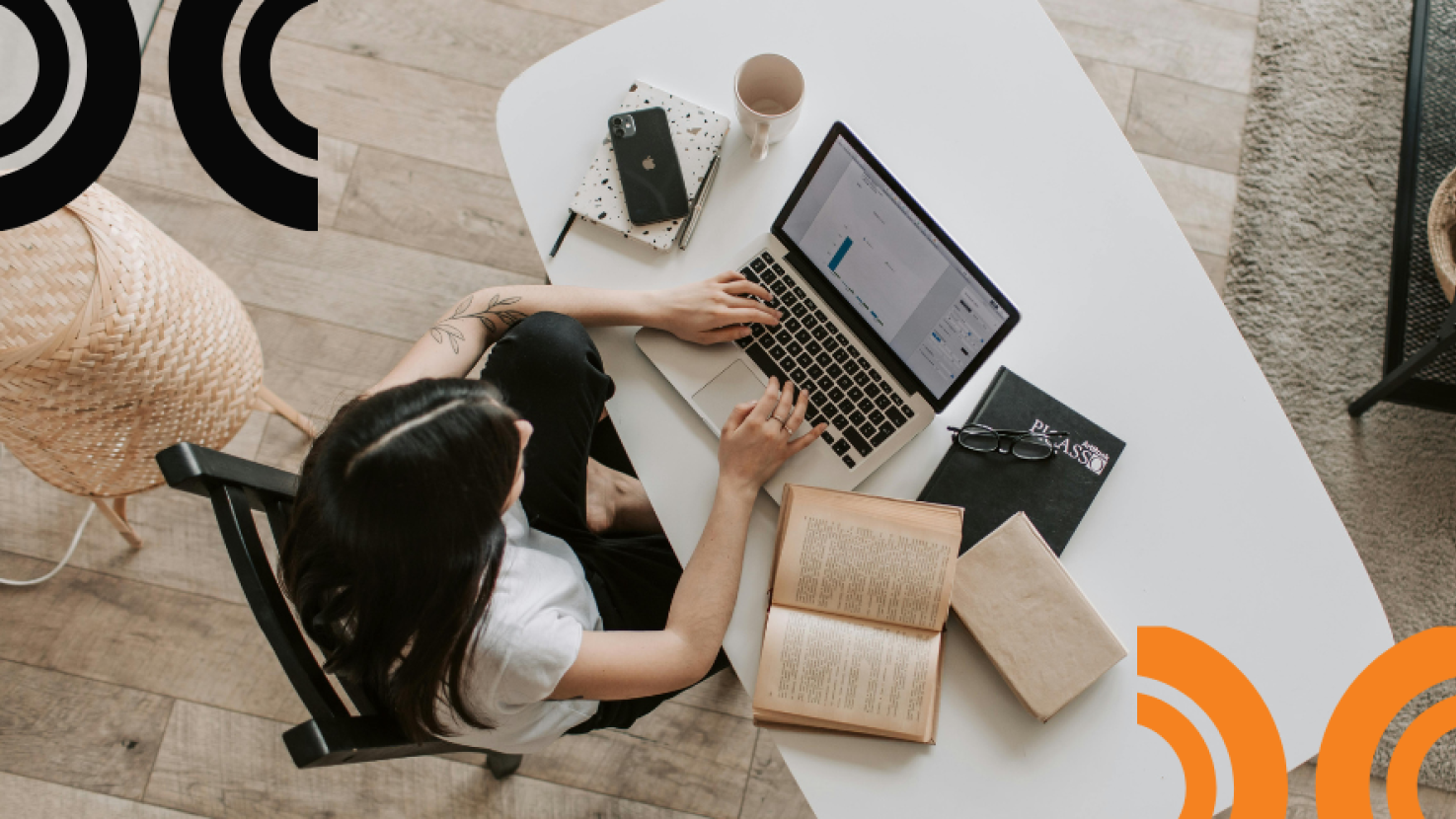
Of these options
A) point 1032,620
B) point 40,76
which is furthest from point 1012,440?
point 40,76

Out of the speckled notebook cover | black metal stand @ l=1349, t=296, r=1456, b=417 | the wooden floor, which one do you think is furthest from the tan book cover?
black metal stand @ l=1349, t=296, r=1456, b=417

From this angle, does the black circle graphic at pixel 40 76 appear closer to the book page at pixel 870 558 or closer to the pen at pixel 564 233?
the pen at pixel 564 233

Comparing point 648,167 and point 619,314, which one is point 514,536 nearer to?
point 619,314

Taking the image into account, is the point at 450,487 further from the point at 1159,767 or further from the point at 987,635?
the point at 1159,767

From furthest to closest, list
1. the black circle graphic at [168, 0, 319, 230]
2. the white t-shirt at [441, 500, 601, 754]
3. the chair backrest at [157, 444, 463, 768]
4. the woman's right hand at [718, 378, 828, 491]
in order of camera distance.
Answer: the black circle graphic at [168, 0, 319, 230]
the woman's right hand at [718, 378, 828, 491]
the white t-shirt at [441, 500, 601, 754]
the chair backrest at [157, 444, 463, 768]

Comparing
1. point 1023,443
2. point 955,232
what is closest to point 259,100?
point 955,232

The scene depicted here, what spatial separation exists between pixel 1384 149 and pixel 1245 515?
1.29 m

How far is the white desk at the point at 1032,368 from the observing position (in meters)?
0.94

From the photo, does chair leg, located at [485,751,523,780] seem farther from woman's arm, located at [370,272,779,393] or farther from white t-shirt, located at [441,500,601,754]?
woman's arm, located at [370,272,779,393]

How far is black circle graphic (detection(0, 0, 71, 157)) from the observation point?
1.66 m

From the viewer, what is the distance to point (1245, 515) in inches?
39.1

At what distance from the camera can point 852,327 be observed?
1.02m

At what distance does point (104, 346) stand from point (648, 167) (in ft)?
2.35

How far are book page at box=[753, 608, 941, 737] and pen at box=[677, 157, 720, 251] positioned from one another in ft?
1.56
